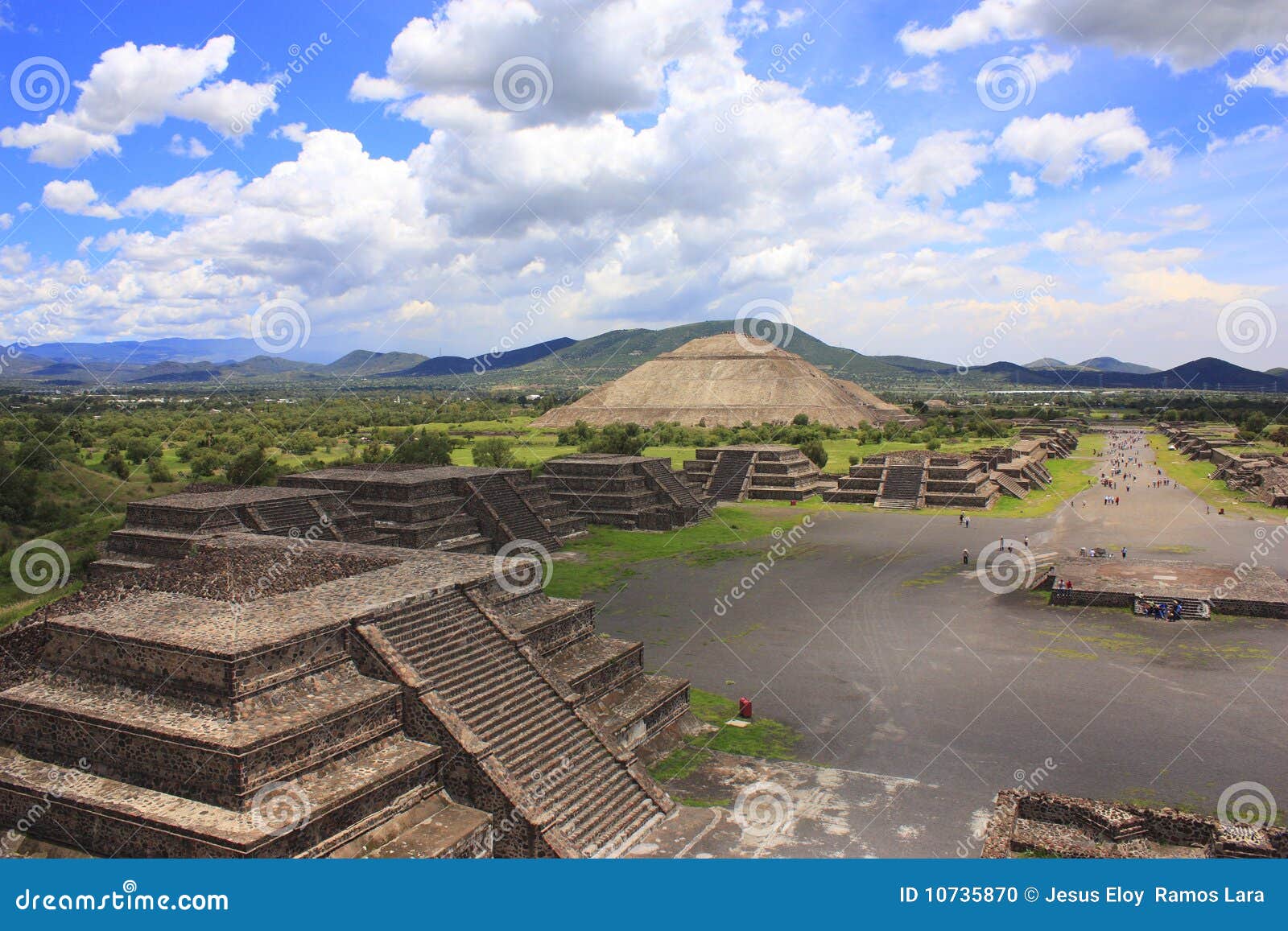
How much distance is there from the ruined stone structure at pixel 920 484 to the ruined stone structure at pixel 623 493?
33.6 feet

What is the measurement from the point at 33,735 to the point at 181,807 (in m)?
2.95

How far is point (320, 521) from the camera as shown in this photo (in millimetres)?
22672

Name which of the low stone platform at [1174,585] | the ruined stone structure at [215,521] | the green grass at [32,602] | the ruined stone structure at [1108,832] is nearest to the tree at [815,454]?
the low stone platform at [1174,585]

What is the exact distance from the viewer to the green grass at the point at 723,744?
1200cm

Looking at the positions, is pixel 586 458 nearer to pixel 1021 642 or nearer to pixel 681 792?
pixel 1021 642

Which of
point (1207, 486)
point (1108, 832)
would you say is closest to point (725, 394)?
point (1207, 486)

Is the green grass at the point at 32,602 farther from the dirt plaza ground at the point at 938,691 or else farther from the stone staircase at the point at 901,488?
the stone staircase at the point at 901,488

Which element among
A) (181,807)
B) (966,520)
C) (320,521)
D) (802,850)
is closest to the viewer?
(181,807)

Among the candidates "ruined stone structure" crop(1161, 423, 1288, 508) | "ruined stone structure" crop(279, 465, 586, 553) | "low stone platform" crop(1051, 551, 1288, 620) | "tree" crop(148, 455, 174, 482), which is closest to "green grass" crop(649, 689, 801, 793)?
"low stone platform" crop(1051, 551, 1288, 620)

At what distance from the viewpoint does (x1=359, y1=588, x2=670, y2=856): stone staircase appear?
9.70 m

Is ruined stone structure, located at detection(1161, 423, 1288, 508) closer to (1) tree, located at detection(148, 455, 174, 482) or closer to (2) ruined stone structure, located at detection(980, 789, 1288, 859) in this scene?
(2) ruined stone structure, located at detection(980, 789, 1288, 859)

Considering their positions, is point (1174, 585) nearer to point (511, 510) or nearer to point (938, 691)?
point (938, 691)

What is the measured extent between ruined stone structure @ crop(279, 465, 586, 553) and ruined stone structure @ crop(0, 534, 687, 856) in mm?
13122

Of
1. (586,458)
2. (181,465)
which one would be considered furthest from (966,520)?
(181,465)
